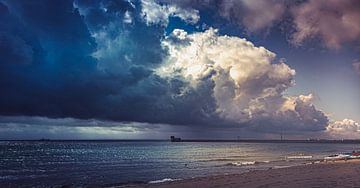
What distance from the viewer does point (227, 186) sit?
26.6m

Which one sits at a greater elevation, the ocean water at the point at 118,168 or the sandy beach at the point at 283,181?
the sandy beach at the point at 283,181

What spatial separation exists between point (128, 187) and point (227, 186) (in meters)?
9.30

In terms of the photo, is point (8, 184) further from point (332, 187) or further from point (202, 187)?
point (332, 187)

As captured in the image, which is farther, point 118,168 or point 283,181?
point 118,168

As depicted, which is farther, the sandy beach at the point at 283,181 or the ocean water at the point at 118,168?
the ocean water at the point at 118,168

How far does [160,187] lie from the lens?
2920 cm

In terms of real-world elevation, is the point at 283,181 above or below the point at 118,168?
above

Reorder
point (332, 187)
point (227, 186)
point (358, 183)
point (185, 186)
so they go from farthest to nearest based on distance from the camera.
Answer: point (185, 186), point (227, 186), point (358, 183), point (332, 187)

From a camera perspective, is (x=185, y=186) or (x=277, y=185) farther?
(x=185, y=186)

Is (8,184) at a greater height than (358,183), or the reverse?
(358,183)

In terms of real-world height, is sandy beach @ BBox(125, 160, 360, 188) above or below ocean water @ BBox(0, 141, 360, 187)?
above

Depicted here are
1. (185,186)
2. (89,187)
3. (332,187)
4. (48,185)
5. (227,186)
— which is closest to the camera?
(332,187)

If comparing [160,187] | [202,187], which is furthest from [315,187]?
[160,187]

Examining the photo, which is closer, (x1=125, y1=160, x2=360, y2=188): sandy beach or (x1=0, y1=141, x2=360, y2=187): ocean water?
(x1=125, y1=160, x2=360, y2=188): sandy beach
